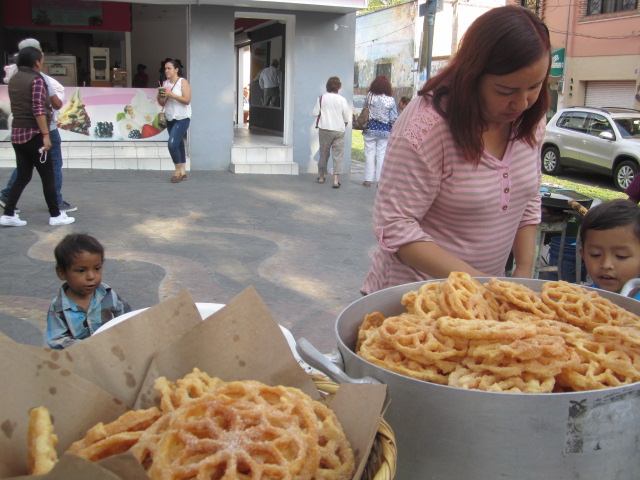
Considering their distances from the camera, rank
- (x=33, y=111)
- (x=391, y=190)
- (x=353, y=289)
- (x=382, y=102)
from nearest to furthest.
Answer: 1. (x=391, y=190)
2. (x=353, y=289)
3. (x=33, y=111)
4. (x=382, y=102)

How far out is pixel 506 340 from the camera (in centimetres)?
139

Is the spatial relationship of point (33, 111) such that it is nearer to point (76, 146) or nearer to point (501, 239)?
point (76, 146)

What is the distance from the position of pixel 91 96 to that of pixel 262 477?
13063 mm

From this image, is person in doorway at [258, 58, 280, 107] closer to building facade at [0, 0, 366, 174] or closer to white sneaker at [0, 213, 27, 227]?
building facade at [0, 0, 366, 174]

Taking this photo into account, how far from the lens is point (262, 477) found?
1.11 meters

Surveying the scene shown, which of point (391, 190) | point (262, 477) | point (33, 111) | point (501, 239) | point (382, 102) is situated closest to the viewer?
point (262, 477)

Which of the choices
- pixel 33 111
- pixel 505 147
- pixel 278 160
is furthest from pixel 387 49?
pixel 505 147

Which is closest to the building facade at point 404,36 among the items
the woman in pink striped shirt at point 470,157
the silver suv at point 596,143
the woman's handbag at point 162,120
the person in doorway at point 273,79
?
the silver suv at point 596,143

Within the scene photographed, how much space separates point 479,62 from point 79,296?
2.37 m

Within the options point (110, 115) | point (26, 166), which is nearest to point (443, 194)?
point (26, 166)

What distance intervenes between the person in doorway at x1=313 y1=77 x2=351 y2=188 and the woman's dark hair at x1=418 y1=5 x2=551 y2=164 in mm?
9552

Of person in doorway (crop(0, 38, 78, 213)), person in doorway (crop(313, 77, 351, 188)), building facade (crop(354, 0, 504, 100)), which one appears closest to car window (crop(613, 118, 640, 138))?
person in doorway (crop(313, 77, 351, 188))

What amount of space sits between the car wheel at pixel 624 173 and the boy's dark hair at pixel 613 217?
491 inches

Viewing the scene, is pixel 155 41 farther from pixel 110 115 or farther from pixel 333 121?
pixel 333 121
